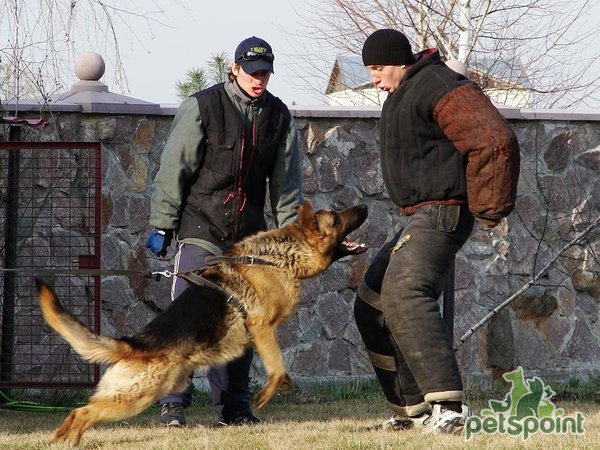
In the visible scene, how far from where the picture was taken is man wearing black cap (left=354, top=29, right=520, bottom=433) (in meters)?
5.69

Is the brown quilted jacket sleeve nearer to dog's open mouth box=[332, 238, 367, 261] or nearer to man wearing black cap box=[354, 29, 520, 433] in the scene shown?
man wearing black cap box=[354, 29, 520, 433]

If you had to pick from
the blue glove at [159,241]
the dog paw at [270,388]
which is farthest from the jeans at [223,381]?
the dog paw at [270,388]

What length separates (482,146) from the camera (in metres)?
5.63

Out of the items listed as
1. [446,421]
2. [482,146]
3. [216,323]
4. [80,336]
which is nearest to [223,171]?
[216,323]

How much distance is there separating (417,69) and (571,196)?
360 centimetres

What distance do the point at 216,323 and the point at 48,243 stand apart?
8.78 feet

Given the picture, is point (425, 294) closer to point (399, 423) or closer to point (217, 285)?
point (399, 423)

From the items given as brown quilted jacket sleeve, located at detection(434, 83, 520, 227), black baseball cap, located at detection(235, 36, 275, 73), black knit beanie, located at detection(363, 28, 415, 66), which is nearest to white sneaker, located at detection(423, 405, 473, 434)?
brown quilted jacket sleeve, located at detection(434, 83, 520, 227)

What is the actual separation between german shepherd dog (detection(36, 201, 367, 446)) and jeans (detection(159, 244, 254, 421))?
0.42m

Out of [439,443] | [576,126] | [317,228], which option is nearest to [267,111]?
[317,228]

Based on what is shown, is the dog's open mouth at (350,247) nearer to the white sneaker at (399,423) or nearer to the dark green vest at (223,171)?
the dark green vest at (223,171)

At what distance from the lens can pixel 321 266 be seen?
21.4 ft

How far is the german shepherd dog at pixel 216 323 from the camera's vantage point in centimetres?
576

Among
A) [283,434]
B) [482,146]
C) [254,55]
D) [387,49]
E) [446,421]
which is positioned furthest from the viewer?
[254,55]
